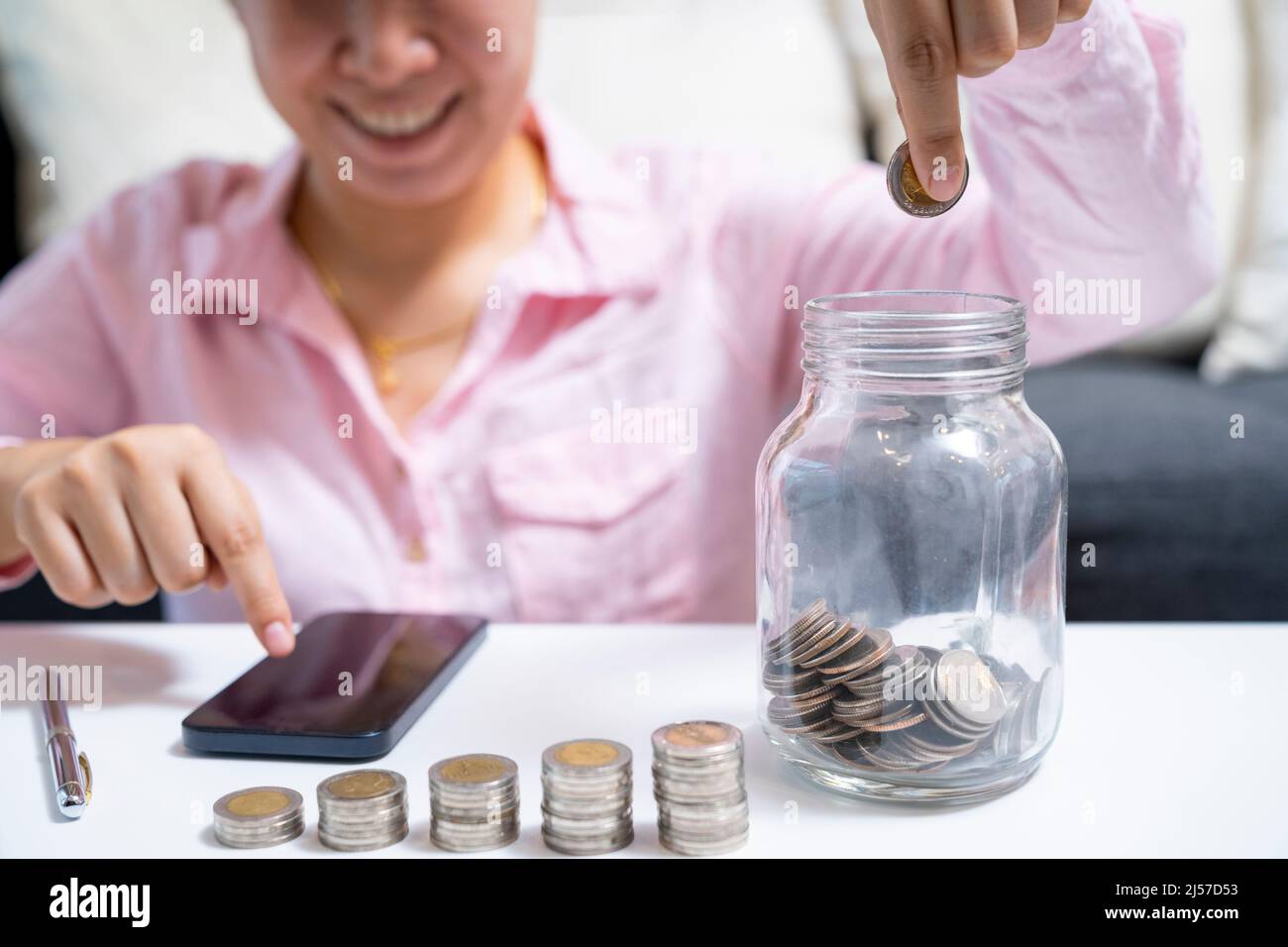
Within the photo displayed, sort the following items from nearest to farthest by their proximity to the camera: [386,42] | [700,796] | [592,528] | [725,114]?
[700,796]
[386,42]
[592,528]
[725,114]

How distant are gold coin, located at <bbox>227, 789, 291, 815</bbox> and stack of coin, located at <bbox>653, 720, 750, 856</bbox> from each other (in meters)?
0.13

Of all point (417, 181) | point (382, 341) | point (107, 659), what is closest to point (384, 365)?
point (382, 341)

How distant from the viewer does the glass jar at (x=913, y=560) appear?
0.46 m

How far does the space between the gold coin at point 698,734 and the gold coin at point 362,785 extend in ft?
0.32

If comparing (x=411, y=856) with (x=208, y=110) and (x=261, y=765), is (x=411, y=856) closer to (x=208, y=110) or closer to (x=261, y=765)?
(x=261, y=765)

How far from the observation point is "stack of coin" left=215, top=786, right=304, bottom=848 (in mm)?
448

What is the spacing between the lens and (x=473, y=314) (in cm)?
92

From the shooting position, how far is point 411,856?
44 centimetres

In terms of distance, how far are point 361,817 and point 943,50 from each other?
33 centimetres

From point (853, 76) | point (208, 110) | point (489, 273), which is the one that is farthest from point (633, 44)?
point (489, 273)

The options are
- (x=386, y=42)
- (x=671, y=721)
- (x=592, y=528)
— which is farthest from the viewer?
(x=592, y=528)

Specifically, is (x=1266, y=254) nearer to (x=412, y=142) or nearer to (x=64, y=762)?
(x=412, y=142)

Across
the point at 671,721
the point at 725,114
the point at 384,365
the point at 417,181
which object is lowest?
the point at 671,721

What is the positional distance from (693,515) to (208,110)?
0.89 meters
